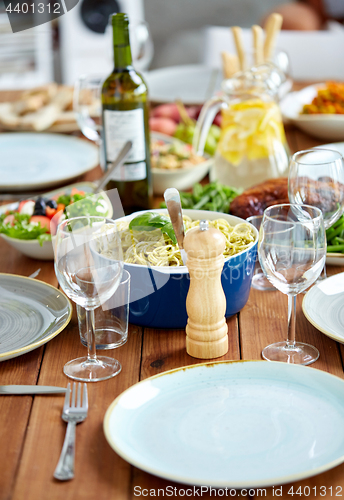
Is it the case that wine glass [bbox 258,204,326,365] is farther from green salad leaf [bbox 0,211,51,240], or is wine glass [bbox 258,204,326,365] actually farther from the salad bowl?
green salad leaf [bbox 0,211,51,240]

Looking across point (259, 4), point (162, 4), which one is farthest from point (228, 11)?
point (162, 4)

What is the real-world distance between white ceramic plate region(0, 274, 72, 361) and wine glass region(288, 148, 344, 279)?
44cm

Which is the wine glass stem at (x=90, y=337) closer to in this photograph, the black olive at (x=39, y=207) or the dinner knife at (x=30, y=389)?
the dinner knife at (x=30, y=389)

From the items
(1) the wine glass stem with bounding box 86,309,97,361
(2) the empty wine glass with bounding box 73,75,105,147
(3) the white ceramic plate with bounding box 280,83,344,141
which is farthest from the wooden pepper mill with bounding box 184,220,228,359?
(3) the white ceramic plate with bounding box 280,83,344,141

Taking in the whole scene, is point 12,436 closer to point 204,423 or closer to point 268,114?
point 204,423

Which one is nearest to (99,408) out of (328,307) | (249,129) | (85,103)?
(328,307)

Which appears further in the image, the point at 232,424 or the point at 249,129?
the point at 249,129

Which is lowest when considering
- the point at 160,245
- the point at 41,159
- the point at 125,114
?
the point at 41,159

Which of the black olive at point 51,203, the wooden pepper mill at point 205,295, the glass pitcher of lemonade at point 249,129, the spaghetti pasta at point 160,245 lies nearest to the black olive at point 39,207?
the black olive at point 51,203

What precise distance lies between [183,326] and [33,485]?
14.4 inches

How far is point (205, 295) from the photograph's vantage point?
810mm

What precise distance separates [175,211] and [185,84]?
153 centimetres

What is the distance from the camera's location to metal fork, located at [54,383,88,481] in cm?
62

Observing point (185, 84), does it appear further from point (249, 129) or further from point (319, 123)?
point (249, 129)
